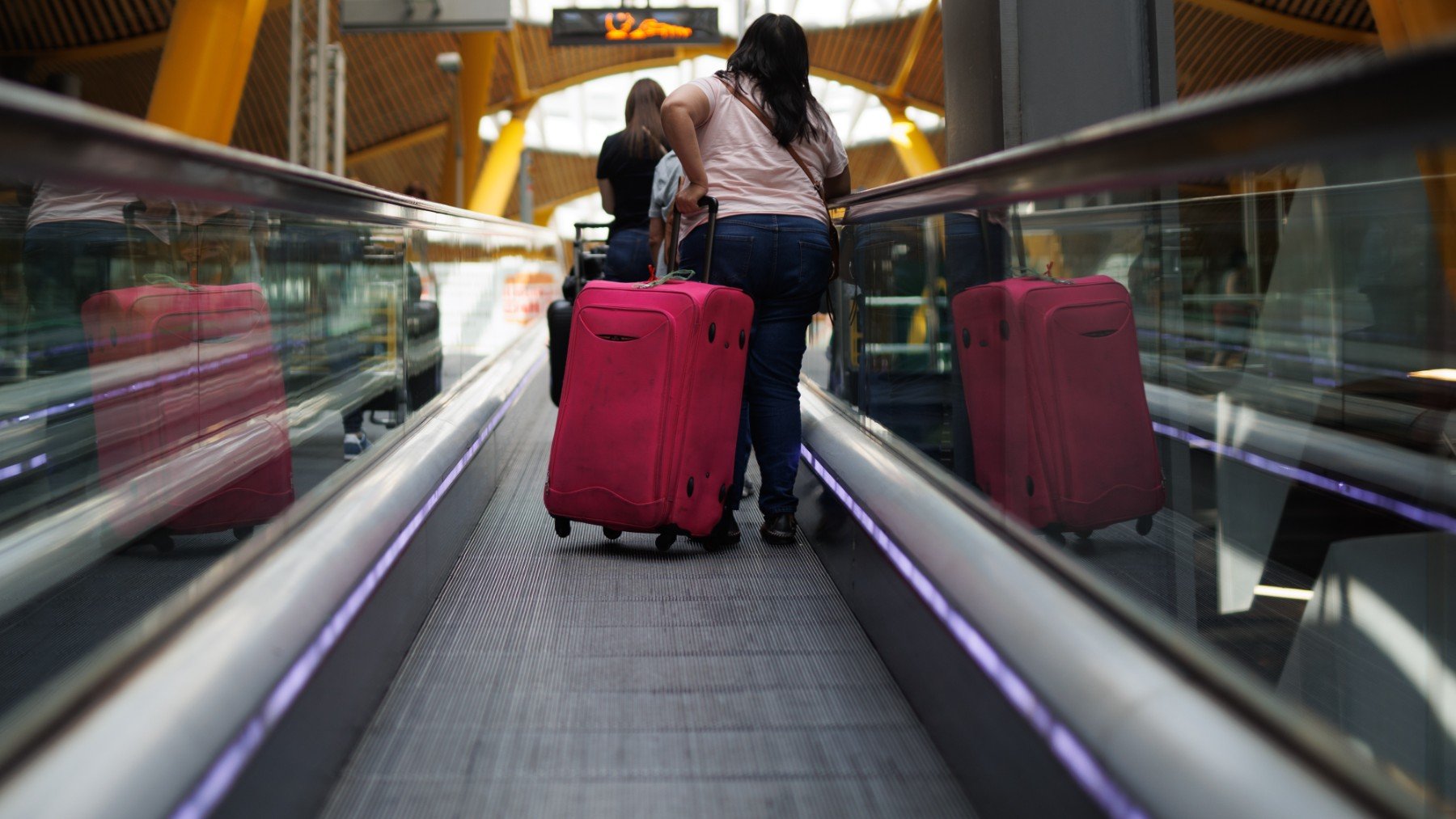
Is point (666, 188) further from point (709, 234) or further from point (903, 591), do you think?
point (903, 591)

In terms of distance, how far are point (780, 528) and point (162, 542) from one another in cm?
194

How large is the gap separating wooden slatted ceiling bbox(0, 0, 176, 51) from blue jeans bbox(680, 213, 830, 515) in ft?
68.1

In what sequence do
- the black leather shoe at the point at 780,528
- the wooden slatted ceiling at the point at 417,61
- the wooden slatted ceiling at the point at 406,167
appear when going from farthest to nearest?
1. the wooden slatted ceiling at the point at 406,167
2. the wooden slatted ceiling at the point at 417,61
3. the black leather shoe at the point at 780,528

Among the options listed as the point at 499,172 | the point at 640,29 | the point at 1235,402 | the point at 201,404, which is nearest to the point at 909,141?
the point at 499,172

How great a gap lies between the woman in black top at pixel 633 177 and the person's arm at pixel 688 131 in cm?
109

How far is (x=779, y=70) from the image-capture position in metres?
3.71

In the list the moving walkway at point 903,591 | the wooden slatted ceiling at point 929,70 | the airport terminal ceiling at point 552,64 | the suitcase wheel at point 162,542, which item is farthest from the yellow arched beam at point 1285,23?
the suitcase wheel at point 162,542

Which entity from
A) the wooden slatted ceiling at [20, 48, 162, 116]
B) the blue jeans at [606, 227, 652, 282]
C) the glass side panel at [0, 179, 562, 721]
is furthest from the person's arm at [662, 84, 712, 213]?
the wooden slatted ceiling at [20, 48, 162, 116]

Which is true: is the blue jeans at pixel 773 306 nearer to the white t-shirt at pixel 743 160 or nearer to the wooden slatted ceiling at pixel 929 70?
the white t-shirt at pixel 743 160

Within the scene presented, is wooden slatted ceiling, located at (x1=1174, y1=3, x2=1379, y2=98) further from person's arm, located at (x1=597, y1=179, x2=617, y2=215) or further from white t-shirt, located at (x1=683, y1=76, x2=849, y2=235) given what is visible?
white t-shirt, located at (x1=683, y1=76, x2=849, y2=235)

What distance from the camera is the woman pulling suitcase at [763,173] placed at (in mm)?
3701

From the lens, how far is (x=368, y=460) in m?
3.09

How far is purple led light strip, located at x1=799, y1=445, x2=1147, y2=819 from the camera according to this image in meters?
1.45

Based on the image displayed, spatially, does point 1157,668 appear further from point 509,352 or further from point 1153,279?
point 509,352
